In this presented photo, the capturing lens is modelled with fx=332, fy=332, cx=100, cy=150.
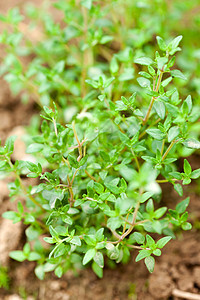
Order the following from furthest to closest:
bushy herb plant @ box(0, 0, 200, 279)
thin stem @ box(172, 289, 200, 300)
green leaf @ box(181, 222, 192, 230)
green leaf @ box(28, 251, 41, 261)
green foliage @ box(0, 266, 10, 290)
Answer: green foliage @ box(0, 266, 10, 290), green leaf @ box(28, 251, 41, 261), thin stem @ box(172, 289, 200, 300), green leaf @ box(181, 222, 192, 230), bushy herb plant @ box(0, 0, 200, 279)

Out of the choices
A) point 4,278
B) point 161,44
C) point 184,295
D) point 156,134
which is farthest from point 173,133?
point 4,278

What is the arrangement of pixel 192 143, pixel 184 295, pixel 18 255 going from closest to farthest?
pixel 192 143, pixel 184 295, pixel 18 255

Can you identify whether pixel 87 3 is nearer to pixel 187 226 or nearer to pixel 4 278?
pixel 187 226

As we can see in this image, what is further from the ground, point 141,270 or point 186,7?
point 186,7

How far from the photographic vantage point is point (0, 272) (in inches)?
79.9

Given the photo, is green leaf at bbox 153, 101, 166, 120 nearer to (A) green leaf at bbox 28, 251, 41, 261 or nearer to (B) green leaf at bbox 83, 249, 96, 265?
(B) green leaf at bbox 83, 249, 96, 265

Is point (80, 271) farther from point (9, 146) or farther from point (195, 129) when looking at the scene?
point (195, 129)

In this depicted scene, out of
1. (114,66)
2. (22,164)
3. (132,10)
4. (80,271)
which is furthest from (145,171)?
(132,10)

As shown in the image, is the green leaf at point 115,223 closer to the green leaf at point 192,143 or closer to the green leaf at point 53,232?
the green leaf at point 53,232

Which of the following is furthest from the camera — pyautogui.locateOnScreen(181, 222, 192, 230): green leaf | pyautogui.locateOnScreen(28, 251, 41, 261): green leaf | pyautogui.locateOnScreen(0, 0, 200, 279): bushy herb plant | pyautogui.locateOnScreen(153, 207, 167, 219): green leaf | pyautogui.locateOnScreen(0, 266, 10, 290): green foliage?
pyautogui.locateOnScreen(0, 266, 10, 290): green foliage

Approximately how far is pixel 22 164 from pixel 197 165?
48.2 inches

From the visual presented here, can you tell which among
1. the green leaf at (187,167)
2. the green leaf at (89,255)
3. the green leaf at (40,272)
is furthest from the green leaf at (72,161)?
the green leaf at (40,272)

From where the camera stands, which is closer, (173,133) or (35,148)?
(173,133)

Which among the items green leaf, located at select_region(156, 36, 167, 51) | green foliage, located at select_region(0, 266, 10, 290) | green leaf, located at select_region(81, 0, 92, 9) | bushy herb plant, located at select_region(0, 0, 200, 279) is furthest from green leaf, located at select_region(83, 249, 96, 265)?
green leaf, located at select_region(81, 0, 92, 9)
